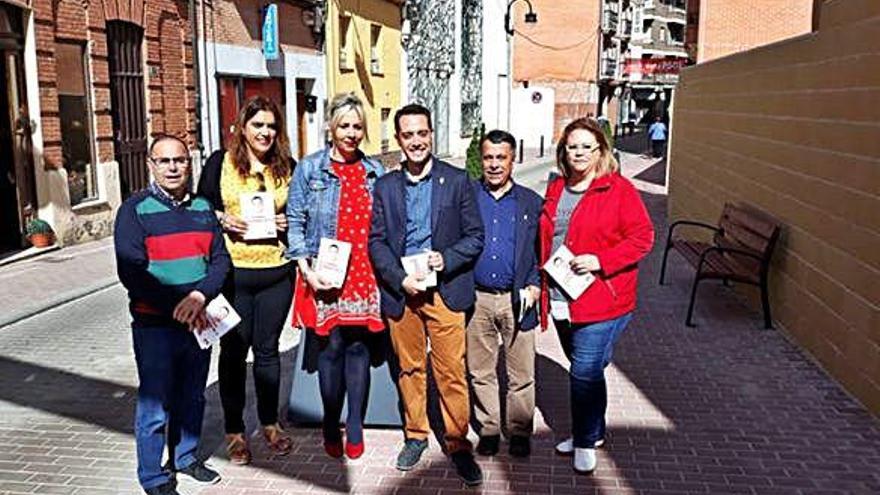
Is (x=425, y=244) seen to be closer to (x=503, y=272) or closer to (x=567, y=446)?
(x=503, y=272)

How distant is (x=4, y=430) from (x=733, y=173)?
25.1 feet

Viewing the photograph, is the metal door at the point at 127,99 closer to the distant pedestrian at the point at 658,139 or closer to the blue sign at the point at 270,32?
the blue sign at the point at 270,32

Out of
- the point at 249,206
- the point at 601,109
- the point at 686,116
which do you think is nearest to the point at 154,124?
the point at 686,116

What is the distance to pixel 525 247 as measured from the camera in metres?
4.27

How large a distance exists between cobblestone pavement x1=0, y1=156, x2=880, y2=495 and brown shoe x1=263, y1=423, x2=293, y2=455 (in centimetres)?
7

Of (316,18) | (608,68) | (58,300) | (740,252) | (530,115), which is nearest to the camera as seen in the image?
(740,252)

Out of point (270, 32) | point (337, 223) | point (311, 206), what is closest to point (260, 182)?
point (311, 206)

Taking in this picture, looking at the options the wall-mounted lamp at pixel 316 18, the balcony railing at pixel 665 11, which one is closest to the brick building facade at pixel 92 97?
the wall-mounted lamp at pixel 316 18

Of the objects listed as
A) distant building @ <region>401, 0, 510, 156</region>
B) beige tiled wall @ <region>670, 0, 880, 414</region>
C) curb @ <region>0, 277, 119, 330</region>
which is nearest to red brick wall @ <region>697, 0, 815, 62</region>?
distant building @ <region>401, 0, 510, 156</region>

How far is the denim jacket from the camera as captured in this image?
4199 mm

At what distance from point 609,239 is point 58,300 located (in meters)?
6.48

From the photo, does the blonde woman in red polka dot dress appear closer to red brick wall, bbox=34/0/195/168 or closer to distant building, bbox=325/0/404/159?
red brick wall, bbox=34/0/195/168

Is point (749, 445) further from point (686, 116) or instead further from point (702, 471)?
point (686, 116)

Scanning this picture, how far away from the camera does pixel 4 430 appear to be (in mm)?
5125
